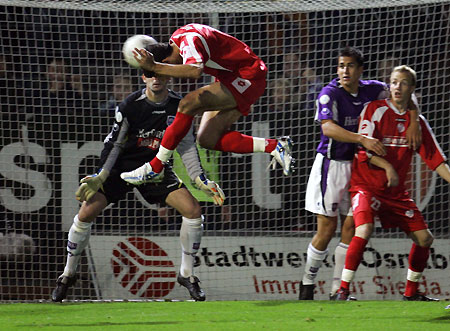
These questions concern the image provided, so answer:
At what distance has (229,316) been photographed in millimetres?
5191

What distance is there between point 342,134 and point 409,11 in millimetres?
2091

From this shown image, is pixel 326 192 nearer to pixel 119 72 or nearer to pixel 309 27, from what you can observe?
pixel 309 27

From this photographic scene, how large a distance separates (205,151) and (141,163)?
1.26 meters

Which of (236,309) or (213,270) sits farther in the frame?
(213,270)

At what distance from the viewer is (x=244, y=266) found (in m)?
7.05

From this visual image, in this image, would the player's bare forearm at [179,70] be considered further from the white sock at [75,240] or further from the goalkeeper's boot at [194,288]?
the goalkeeper's boot at [194,288]

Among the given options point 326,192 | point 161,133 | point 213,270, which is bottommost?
point 213,270

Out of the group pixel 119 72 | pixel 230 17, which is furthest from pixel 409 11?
pixel 119 72

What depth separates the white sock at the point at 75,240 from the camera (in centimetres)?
612

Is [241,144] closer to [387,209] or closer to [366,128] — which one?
[366,128]

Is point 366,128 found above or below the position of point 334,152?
above

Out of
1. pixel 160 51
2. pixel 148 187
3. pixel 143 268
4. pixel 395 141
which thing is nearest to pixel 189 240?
pixel 148 187

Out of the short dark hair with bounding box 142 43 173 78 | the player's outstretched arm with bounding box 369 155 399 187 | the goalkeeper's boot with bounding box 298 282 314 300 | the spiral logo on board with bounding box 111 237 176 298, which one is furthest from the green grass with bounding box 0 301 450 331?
the short dark hair with bounding box 142 43 173 78

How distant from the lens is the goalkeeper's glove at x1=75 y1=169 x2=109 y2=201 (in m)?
5.81
